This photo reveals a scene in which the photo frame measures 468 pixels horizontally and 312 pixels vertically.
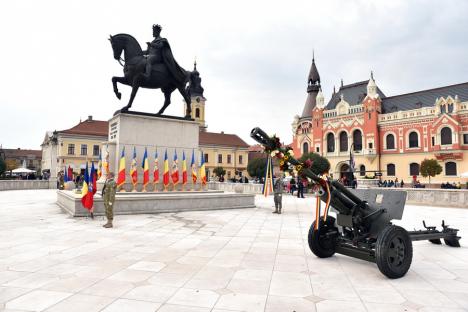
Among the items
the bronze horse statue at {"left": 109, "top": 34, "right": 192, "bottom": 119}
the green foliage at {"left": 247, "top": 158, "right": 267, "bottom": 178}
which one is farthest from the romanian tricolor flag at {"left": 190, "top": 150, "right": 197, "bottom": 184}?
the green foliage at {"left": 247, "top": 158, "right": 267, "bottom": 178}

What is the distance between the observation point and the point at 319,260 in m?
5.80

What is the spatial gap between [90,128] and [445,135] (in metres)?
57.8

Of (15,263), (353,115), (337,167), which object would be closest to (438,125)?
(353,115)

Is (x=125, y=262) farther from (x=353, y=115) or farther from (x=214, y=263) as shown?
(x=353, y=115)

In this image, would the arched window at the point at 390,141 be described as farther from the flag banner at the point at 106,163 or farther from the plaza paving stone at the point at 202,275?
the flag banner at the point at 106,163

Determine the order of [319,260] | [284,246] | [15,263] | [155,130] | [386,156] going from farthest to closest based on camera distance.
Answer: [386,156], [155,130], [284,246], [319,260], [15,263]

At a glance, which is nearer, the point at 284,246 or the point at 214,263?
the point at 214,263

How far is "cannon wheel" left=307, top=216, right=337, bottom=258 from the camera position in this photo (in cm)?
584

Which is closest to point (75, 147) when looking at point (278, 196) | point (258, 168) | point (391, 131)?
point (258, 168)

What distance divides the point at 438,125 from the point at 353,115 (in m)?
13.1

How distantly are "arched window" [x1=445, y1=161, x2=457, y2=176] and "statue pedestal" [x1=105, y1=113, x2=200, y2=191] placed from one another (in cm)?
4293

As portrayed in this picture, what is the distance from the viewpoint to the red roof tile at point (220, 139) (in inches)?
2545

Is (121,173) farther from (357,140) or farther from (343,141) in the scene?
(343,141)

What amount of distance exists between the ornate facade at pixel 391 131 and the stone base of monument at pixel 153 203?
34.5m
